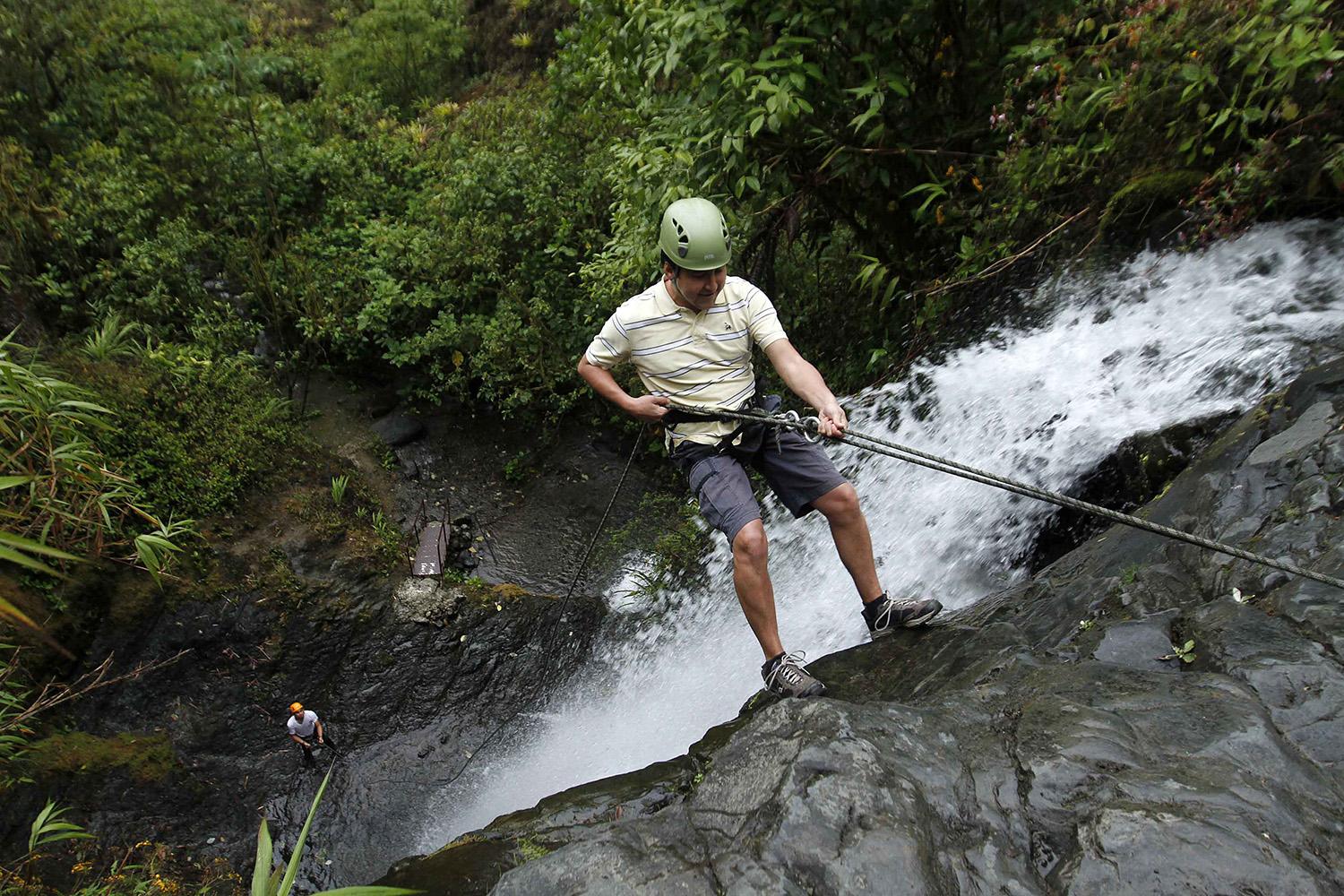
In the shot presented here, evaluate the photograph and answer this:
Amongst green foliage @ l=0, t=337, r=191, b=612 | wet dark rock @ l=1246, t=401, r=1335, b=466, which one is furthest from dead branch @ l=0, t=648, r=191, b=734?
wet dark rock @ l=1246, t=401, r=1335, b=466

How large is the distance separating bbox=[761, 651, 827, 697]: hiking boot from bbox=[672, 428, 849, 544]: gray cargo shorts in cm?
61

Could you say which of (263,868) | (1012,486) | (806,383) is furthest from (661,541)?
(263,868)

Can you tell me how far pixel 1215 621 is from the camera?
300cm

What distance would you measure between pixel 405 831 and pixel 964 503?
4.13m

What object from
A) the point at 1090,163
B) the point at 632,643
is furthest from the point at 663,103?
the point at 632,643

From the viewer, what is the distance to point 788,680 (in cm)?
367

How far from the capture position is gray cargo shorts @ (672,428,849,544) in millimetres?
3770

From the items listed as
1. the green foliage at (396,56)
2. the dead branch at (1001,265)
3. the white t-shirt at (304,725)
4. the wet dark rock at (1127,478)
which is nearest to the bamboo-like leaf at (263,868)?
the white t-shirt at (304,725)

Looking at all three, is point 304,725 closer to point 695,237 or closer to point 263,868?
point 263,868

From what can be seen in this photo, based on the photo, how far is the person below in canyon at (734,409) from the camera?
12.1ft

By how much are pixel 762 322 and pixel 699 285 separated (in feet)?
1.28

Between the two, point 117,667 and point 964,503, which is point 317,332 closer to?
point 117,667

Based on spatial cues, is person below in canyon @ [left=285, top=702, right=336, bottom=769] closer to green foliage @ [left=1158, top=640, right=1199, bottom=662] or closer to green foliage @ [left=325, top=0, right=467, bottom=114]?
green foliage @ [left=1158, top=640, right=1199, bottom=662]

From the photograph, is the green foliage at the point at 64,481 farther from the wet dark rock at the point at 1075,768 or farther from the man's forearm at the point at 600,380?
the wet dark rock at the point at 1075,768
